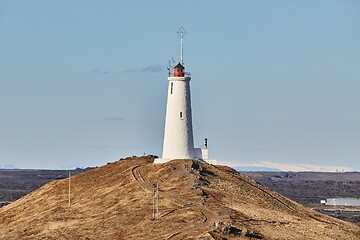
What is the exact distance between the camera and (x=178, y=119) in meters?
142

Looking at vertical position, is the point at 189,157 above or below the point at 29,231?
above

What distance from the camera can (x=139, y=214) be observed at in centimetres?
12069

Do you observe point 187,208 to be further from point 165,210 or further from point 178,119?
point 178,119

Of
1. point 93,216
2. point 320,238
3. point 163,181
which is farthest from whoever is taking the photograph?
point 163,181

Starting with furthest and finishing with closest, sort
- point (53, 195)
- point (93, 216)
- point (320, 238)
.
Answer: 1. point (53, 195)
2. point (93, 216)
3. point (320, 238)

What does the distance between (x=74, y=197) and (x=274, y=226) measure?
33.3 meters

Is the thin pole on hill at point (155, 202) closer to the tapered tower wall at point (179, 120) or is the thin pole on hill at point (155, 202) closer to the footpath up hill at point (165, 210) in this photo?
the footpath up hill at point (165, 210)

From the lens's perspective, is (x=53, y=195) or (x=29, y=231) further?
(x=53, y=195)

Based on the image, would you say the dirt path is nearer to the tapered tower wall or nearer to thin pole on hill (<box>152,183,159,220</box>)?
thin pole on hill (<box>152,183,159,220</box>)

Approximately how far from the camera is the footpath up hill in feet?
372

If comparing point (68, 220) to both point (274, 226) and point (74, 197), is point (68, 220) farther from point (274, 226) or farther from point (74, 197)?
point (274, 226)

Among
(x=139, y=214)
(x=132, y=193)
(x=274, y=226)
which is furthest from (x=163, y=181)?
(x=274, y=226)

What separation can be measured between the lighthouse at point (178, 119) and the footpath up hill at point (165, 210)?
2.89 meters

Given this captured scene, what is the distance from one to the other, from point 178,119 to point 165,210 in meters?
23.7
